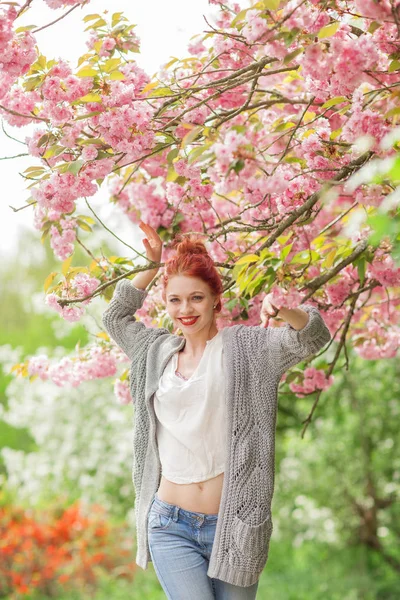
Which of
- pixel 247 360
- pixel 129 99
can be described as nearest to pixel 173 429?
pixel 247 360

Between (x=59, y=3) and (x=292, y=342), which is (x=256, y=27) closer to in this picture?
(x=59, y=3)

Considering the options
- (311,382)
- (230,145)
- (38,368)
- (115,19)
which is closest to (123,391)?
(38,368)

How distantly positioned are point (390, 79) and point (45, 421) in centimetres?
676

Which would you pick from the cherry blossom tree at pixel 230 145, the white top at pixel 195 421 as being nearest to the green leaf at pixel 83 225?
the cherry blossom tree at pixel 230 145

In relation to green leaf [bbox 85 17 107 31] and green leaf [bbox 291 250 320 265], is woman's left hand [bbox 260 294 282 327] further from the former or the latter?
green leaf [bbox 85 17 107 31]

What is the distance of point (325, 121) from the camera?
3.03m

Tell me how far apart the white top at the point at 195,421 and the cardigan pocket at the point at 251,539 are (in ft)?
0.56

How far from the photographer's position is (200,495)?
2.43m

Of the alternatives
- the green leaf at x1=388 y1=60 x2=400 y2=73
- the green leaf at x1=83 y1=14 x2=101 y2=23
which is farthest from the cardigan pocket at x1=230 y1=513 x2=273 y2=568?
the green leaf at x1=83 y1=14 x2=101 y2=23

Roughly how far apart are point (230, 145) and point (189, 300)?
59cm

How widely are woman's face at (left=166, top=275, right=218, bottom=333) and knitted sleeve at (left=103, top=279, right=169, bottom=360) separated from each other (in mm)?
198

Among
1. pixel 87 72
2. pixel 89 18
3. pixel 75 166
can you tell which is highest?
pixel 89 18

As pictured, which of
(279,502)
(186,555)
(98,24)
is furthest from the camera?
(279,502)

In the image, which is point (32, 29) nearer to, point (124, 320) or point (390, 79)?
point (124, 320)
